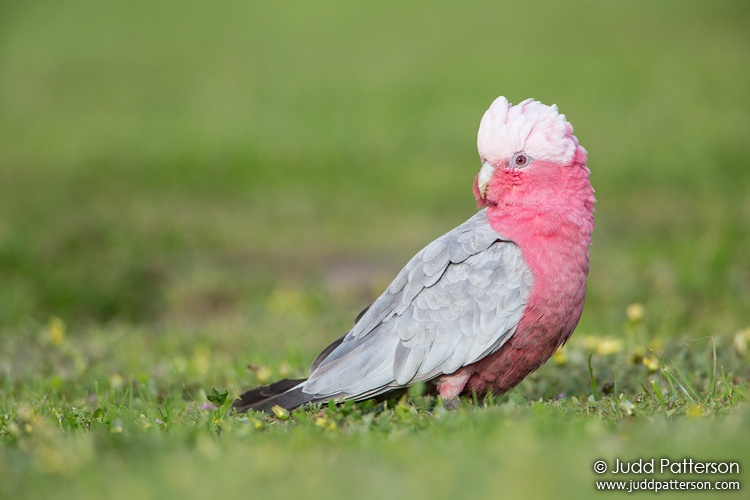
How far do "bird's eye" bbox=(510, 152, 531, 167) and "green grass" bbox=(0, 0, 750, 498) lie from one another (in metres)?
1.15

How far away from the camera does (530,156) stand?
14.8 ft

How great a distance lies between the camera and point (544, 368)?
5625 mm

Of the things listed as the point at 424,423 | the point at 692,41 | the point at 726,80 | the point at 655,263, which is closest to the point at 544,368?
the point at 424,423

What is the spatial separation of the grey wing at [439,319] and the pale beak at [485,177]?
0.19m

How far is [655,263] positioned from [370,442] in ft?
16.6

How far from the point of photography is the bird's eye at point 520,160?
4.53 meters

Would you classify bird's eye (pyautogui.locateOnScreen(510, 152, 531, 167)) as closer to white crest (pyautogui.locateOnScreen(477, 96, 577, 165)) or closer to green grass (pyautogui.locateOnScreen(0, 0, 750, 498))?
white crest (pyautogui.locateOnScreen(477, 96, 577, 165))

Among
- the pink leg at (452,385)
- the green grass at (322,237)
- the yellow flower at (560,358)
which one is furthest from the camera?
the yellow flower at (560,358)

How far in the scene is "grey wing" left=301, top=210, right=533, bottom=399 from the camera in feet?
14.3

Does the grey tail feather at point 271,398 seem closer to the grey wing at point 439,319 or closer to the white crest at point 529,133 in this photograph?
the grey wing at point 439,319

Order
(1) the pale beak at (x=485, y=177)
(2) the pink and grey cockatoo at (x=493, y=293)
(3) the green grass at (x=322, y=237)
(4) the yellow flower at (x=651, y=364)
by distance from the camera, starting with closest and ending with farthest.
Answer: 1. (3) the green grass at (x=322, y=237)
2. (2) the pink and grey cockatoo at (x=493, y=293)
3. (1) the pale beak at (x=485, y=177)
4. (4) the yellow flower at (x=651, y=364)

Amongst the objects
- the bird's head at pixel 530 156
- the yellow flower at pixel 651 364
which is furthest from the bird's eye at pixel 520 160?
the yellow flower at pixel 651 364

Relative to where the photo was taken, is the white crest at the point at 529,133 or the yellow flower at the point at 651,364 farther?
the yellow flower at the point at 651,364

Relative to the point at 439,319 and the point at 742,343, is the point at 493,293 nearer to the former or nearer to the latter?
the point at 439,319
